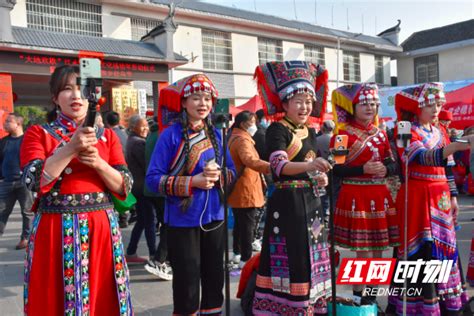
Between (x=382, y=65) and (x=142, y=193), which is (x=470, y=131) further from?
(x=382, y=65)

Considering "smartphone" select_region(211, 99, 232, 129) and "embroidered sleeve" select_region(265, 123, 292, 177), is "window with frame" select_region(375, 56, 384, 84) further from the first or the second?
"smartphone" select_region(211, 99, 232, 129)

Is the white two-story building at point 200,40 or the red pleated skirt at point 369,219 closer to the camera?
the red pleated skirt at point 369,219

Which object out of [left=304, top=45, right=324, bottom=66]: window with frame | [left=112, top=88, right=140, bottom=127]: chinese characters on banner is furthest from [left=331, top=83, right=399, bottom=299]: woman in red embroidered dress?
[left=304, top=45, right=324, bottom=66]: window with frame

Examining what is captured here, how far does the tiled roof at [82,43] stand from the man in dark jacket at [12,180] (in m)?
4.89

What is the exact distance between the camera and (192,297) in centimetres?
264

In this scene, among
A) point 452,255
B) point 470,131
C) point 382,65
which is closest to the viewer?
point 452,255

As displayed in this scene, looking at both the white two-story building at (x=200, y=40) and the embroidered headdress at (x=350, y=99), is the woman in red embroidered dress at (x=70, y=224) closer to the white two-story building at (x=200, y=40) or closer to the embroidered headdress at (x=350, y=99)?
the embroidered headdress at (x=350, y=99)

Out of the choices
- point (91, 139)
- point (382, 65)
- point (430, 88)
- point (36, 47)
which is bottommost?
point (91, 139)

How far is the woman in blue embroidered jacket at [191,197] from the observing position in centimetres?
260

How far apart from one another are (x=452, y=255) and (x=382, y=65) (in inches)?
812

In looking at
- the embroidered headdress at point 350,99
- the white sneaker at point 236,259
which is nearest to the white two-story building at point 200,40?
the white sneaker at point 236,259

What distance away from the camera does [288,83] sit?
2857 millimetres

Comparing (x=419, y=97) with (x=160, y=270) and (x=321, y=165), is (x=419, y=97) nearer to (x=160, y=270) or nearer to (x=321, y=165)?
(x=321, y=165)

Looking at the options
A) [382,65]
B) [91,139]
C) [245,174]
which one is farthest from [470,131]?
[382,65]
